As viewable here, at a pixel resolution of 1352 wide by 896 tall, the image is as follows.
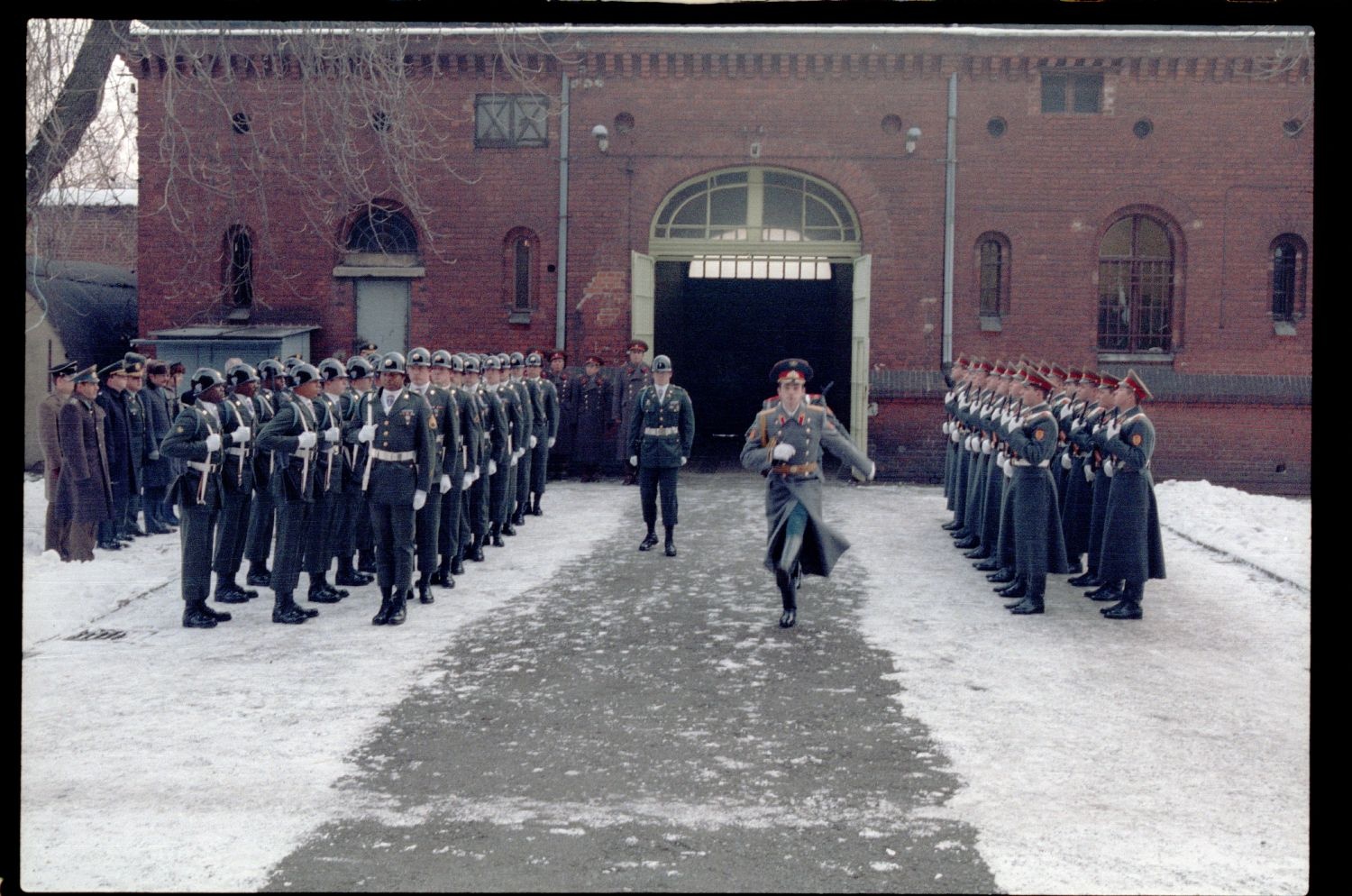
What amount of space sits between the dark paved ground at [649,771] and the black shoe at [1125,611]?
2.12 m

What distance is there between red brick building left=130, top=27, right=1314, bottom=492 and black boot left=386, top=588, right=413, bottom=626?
1063 centimetres

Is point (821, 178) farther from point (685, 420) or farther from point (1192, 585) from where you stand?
point (1192, 585)

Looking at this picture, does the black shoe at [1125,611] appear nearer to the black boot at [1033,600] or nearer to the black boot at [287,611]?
the black boot at [1033,600]

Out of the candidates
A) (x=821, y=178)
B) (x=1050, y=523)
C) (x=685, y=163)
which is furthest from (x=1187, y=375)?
(x=1050, y=523)

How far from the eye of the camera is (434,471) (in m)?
9.82

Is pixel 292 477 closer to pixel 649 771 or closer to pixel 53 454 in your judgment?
pixel 53 454

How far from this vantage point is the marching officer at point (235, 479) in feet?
31.0

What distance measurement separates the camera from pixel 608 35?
19.2 metres

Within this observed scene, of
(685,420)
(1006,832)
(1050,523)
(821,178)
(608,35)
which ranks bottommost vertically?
(1006,832)

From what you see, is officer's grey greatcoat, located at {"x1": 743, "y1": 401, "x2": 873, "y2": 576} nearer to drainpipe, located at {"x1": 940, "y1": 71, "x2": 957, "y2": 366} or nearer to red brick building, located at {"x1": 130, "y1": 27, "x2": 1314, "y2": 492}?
red brick building, located at {"x1": 130, "y1": 27, "x2": 1314, "y2": 492}

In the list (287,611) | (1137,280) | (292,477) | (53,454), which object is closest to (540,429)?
(53,454)

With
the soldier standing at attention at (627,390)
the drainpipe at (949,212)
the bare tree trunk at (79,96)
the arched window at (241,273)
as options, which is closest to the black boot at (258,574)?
the bare tree trunk at (79,96)

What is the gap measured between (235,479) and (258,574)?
5.04 ft

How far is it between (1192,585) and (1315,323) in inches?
345
